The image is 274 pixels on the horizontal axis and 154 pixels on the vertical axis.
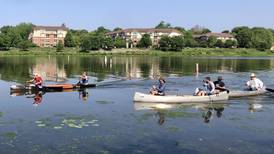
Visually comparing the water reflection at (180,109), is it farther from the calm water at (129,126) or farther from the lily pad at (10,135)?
the lily pad at (10,135)

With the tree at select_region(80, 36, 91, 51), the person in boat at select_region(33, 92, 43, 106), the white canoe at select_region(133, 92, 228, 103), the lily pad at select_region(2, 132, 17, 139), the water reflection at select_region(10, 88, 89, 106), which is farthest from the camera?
the tree at select_region(80, 36, 91, 51)

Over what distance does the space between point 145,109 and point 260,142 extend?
38.1 feet

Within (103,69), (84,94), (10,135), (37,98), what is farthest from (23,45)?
(10,135)

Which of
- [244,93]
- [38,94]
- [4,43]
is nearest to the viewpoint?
[244,93]

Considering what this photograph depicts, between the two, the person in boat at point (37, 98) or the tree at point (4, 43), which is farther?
the tree at point (4, 43)

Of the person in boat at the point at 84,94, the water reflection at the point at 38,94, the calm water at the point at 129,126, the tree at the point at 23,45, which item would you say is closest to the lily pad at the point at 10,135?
the calm water at the point at 129,126

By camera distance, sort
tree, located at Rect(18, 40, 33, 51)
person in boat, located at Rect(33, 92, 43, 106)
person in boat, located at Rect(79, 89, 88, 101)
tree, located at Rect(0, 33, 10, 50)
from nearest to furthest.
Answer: person in boat, located at Rect(33, 92, 43, 106), person in boat, located at Rect(79, 89, 88, 101), tree, located at Rect(0, 33, 10, 50), tree, located at Rect(18, 40, 33, 51)

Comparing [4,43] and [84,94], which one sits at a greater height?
[4,43]

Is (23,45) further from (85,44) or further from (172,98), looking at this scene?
(172,98)

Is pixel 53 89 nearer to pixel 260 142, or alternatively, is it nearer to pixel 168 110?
pixel 168 110

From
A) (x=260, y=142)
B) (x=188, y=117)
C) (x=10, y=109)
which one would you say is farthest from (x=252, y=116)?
(x=10, y=109)

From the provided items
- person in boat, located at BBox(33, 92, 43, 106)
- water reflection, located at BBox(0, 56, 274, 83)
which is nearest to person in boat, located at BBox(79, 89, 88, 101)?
person in boat, located at BBox(33, 92, 43, 106)

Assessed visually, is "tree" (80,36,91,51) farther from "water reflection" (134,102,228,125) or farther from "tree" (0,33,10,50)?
"water reflection" (134,102,228,125)

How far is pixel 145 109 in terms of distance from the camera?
31.5 m
